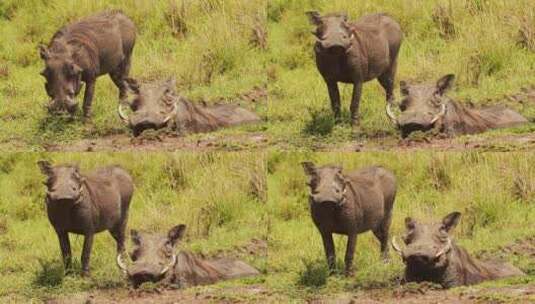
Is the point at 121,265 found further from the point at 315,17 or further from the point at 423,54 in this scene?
the point at 423,54

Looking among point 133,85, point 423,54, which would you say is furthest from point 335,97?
point 423,54

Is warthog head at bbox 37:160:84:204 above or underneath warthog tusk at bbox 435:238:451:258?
above

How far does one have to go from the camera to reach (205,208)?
19.7 metres

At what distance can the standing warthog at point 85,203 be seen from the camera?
60.6 ft

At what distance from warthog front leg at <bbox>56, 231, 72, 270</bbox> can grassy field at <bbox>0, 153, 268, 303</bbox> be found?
0.06m

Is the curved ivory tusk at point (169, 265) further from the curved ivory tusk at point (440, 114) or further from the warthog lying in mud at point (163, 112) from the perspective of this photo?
the curved ivory tusk at point (440, 114)

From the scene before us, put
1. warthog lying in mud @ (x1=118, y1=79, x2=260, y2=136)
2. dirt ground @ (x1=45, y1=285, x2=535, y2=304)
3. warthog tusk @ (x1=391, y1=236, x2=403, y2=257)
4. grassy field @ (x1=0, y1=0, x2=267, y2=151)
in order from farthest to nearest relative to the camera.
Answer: grassy field @ (x1=0, y1=0, x2=267, y2=151) < warthog lying in mud @ (x1=118, y1=79, x2=260, y2=136) < warthog tusk @ (x1=391, y1=236, x2=403, y2=257) < dirt ground @ (x1=45, y1=285, x2=535, y2=304)

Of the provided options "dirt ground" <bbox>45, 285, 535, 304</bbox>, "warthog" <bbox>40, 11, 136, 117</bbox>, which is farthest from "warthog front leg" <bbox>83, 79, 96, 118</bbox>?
"dirt ground" <bbox>45, 285, 535, 304</bbox>

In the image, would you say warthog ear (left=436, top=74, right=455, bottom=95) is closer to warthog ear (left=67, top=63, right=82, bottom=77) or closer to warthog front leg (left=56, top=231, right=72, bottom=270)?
warthog ear (left=67, top=63, right=82, bottom=77)

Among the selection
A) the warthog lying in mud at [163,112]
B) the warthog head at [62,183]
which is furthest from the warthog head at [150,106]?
the warthog head at [62,183]

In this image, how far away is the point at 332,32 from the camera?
18.6 meters

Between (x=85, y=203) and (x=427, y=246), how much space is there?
86.5 inches

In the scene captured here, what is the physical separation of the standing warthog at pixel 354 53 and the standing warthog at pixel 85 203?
1523 mm

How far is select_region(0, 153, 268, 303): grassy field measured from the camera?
19.0 metres
